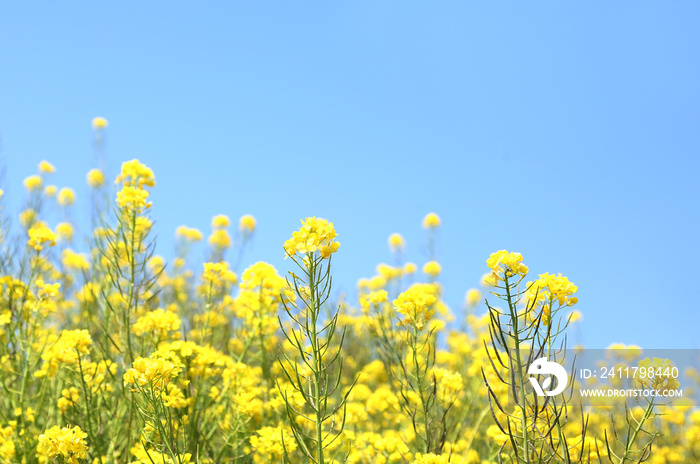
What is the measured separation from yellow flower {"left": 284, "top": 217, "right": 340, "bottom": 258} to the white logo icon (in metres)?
0.81

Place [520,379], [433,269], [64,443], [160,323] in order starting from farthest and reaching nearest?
[433,269] < [160,323] < [64,443] < [520,379]

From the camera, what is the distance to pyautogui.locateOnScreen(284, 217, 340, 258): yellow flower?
71.1 inches

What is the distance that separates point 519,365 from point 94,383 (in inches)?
95.9

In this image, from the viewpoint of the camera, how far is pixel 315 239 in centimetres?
180

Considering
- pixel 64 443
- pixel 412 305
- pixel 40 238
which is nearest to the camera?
pixel 64 443

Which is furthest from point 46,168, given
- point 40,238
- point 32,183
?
point 40,238

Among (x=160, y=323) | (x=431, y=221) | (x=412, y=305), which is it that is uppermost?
(x=431, y=221)

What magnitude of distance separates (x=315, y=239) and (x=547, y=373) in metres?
1.04

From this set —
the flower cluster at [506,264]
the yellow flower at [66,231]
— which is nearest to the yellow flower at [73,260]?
the yellow flower at [66,231]

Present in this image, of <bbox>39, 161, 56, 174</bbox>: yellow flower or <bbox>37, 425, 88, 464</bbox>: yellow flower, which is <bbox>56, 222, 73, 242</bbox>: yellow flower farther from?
<bbox>37, 425, 88, 464</bbox>: yellow flower

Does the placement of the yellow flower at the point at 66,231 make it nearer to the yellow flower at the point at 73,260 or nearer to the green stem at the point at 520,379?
the yellow flower at the point at 73,260

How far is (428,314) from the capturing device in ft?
8.75

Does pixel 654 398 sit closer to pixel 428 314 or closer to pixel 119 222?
pixel 428 314

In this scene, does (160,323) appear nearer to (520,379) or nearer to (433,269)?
(520,379)
